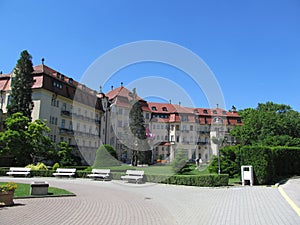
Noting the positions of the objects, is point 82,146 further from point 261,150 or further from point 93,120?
point 261,150

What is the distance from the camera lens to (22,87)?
35938 mm

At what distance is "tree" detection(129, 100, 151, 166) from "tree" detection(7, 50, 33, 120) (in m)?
16.4

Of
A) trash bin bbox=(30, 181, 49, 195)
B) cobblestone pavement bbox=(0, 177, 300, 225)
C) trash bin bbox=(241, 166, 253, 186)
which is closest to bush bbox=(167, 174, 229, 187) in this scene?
trash bin bbox=(241, 166, 253, 186)

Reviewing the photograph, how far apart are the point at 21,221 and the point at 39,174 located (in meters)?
18.5

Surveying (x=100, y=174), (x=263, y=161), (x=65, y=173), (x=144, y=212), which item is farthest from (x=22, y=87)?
(x=144, y=212)

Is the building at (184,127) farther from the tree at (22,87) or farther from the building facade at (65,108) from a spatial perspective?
the tree at (22,87)

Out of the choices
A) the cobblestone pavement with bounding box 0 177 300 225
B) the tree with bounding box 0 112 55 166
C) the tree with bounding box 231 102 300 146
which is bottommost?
the cobblestone pavement with bounding box 0 177 300 225

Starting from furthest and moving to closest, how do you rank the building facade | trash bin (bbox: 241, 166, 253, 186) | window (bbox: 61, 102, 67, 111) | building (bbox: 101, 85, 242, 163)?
building (bbox: 101, 85, 242, 163) → window (bbox: 61, 102, 67, 111) → the building facade → trash bin (bbox: 241, 166, 253, 186)

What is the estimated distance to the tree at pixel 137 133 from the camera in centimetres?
4543

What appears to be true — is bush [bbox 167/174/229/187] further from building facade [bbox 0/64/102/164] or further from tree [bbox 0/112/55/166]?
building facade [bbox 0/64/102/164]

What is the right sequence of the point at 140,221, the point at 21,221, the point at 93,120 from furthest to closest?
the point at 93,120, the point at 140,221, the point at 21,221

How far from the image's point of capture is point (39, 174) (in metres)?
24.2

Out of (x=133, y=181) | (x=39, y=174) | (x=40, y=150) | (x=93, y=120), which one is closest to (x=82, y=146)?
(x=93, y=120)

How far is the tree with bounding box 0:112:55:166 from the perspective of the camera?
→ 26.7 meters
